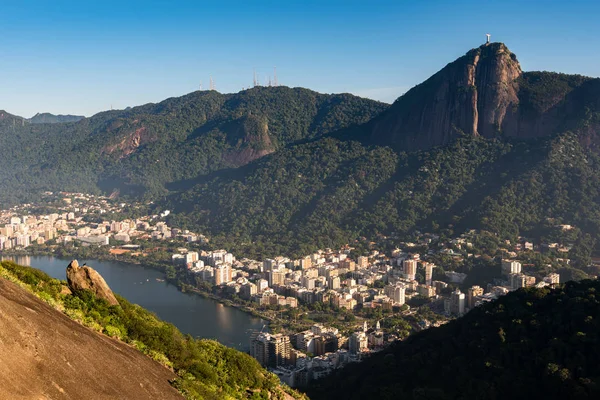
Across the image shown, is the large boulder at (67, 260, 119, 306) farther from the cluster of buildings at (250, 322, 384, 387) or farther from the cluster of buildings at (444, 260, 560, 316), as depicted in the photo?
the cluster of buildings at (444, 260, 560, 316)

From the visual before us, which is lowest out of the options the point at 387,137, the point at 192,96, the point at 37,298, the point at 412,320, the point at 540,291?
the point at 412,320

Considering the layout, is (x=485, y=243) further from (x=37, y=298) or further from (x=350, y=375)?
(x=37, y=298)

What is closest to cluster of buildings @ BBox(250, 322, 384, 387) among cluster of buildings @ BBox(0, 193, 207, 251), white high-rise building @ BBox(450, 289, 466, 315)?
white high-rise building @ BBox(450, 289, 466, 315)

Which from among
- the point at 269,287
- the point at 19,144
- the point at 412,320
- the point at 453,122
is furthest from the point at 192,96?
the point at 412,320

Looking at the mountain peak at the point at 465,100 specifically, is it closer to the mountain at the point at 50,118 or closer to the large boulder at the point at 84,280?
the large boulder at the point at 84,280

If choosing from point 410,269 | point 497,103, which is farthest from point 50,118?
point 410,269

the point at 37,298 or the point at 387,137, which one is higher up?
the point at 387,137

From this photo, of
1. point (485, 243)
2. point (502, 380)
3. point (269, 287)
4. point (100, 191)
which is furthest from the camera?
point (100, 191)

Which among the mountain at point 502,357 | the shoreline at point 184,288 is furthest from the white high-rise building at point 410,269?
the mountain at point 502,357
